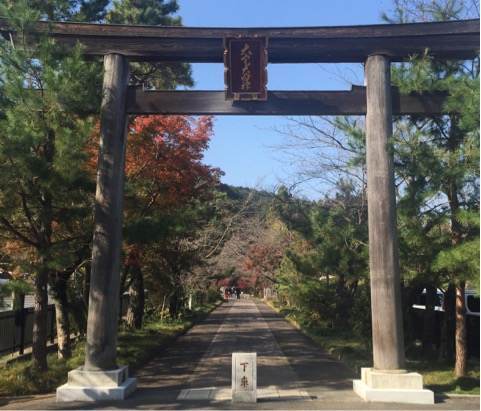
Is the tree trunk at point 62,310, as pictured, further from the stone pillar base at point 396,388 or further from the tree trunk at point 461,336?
the tree trunk at point 461,336

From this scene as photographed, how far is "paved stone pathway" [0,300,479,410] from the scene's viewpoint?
8.53 m

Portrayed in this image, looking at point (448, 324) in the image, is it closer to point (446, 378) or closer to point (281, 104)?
point (446, 378)

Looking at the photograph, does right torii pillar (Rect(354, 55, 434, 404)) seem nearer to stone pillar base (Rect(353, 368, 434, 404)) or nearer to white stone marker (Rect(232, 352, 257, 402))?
stone pillar base (Rect(353, 368, 434, 404))

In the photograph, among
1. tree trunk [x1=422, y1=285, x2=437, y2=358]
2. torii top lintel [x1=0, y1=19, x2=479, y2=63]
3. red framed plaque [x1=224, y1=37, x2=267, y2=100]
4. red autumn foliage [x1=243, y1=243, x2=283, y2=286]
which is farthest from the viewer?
red autumn foliage [x1=243, y1=243, x2=283, y2=286]

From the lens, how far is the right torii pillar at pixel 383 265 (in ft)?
28.8

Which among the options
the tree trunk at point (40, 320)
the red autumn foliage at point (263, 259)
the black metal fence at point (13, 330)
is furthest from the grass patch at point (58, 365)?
the red autumn foliage at point (263, 259)

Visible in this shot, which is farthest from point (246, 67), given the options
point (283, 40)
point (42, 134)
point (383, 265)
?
point (383, 265)

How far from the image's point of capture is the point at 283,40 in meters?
9.98

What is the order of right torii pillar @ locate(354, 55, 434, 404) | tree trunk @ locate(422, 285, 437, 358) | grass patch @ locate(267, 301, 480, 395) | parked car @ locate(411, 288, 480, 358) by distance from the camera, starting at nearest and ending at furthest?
1. right torii pillar @ locate(354, 55, 434, 404)
2. grass patch @ locate(267, 301, 480, 395)
3. parked car @ locate(411, 288, 480, 358)
4. tree trunk @ locate(422, 285, 437, 358)

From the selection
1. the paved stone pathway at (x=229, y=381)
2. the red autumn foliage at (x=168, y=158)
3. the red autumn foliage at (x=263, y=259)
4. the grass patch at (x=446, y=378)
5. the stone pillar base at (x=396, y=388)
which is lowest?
the paved stone pathway at (x=229, y=381)

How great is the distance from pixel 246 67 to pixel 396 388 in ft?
20.8

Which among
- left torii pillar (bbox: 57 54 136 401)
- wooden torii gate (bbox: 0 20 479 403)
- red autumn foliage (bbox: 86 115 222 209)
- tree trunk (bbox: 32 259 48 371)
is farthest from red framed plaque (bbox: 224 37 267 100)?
tree trunk (bbox: 32 259 48 371)

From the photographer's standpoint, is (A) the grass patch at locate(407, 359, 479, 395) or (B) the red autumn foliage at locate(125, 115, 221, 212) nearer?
(A) the grass patch at locate(407, 359, 479, 395)

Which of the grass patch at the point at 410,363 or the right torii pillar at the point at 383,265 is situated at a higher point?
the right torii pillar at the point at 383,265
